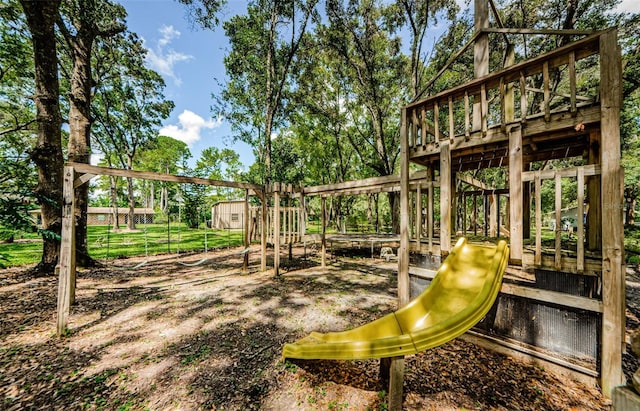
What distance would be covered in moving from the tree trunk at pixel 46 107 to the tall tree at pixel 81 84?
3.14 feet

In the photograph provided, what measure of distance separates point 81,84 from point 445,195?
1077 cm

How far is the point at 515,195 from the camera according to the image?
118 inches

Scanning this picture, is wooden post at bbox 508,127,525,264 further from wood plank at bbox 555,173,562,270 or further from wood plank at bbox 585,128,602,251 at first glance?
wood plank at bbox 585,128,602,251

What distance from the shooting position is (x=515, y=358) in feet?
10.3

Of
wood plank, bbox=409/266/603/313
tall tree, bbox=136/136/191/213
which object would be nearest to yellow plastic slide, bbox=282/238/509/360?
wood plank, bbox=409/266/603/313

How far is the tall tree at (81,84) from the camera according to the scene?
6.76 metres

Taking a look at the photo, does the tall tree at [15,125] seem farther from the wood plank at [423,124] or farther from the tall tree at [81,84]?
the wood plank at [423,124]

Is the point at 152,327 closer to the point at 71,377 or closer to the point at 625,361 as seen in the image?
the point at 71,377

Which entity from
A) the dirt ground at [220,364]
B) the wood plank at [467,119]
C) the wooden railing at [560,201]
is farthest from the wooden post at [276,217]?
the wooden railing at [560,201]

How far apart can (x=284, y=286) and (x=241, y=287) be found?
1.15 meters

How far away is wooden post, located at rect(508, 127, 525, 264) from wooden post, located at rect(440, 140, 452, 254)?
2.50 feet

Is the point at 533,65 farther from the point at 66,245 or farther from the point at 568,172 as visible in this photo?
the point at 66,245

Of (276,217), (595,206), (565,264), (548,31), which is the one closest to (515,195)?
(565,264)

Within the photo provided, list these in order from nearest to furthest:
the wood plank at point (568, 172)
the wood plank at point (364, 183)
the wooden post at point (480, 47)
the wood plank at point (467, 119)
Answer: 1. the wood plank at point (568, 172)
2. the wood plank at point (467, 119)
3. the wooden post at point (480, 47)
4. the wood plank at point (364, 183)
